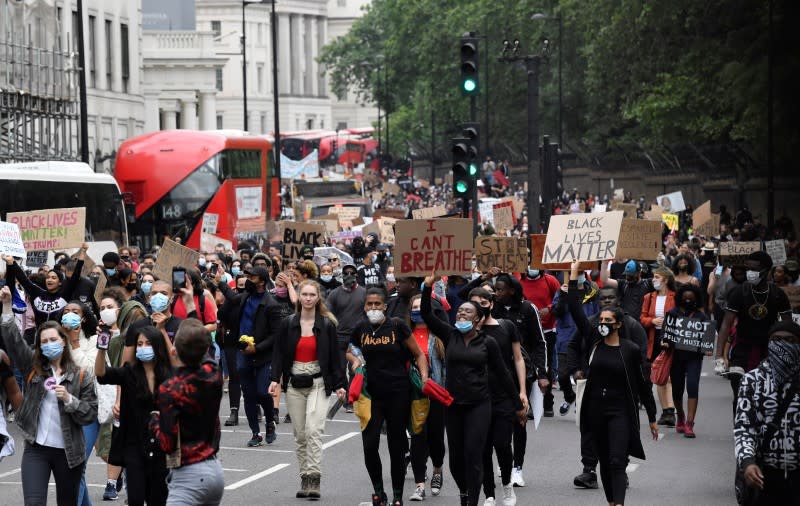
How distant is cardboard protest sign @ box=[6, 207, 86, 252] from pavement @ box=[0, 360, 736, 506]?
314 cm

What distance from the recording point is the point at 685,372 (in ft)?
53.4

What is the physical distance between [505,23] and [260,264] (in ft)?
176

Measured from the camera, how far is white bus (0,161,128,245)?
26.6 m

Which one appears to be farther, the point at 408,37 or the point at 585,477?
the point at 408,37

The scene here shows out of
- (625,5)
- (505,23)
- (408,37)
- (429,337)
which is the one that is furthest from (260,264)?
(408,37)

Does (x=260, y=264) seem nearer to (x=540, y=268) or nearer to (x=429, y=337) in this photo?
(x=540, y=268)

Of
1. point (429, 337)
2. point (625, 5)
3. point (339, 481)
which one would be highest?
point (625, 5)

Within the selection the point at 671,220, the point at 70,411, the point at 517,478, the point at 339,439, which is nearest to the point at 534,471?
the point at 517,478

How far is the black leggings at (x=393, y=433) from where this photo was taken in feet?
39.3

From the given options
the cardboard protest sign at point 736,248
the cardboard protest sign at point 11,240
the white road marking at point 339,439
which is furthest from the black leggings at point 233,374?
the cardboard protest sign at point 736,248

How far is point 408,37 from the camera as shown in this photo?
88125mm

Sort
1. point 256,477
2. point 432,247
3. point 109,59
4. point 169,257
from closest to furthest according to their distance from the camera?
1. point 256,477
2. point 432,247
3. point 169,257
4. point 109,59

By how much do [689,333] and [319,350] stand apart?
14.4ft

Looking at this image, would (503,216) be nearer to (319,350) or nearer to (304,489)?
(319,350)
